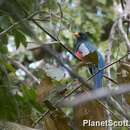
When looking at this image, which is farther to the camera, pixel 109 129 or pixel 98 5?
pixel 98 5

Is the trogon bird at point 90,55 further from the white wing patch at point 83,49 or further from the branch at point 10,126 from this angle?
the branch at point 10,126

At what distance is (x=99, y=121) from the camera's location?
171cm

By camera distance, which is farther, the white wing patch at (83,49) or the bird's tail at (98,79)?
the white wing patch at (83,49)

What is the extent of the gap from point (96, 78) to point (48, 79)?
1.41ft

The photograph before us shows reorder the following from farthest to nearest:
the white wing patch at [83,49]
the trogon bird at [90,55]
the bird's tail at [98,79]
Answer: the white wing patch at [83,49] → the bird's tail at [98,79] → the trogon bird at [90,55]

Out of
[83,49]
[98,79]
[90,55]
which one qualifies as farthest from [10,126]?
[83,49]

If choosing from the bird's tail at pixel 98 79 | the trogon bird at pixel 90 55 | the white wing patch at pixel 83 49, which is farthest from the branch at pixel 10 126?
the white wing patch at pixel 83 49

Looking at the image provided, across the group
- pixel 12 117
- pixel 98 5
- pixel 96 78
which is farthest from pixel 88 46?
pixel 98 5

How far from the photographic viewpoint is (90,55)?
1.62m

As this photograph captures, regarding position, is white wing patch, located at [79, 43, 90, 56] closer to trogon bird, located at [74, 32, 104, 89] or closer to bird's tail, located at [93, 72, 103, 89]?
trogon bird, located at [74, 32, 104, 89]

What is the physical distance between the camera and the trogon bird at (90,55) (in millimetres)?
1623

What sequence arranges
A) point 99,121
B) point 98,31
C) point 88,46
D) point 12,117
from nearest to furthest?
point 99,121 < point 12,117 < point 88,46 < point 98,31

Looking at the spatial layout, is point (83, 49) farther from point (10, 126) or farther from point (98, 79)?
point (10, 126)

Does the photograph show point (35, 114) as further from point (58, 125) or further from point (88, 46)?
point (88, 46)
